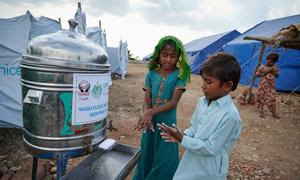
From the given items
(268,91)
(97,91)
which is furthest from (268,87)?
(97,91)

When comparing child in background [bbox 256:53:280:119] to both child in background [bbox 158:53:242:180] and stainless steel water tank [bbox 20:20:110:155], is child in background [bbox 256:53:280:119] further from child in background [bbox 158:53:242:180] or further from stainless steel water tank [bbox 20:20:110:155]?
stainless steel water tank [bbox 20:20:110:155]

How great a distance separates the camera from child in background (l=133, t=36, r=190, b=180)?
191cm

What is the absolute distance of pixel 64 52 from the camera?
140cm

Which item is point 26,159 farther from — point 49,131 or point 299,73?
point 299,73

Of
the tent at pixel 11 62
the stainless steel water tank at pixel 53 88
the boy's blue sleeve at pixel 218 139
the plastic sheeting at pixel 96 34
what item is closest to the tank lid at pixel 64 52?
the stainless steel water tank at pixel 53 88

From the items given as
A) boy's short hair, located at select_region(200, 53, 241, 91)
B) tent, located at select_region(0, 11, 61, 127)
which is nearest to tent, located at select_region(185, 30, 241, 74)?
tent, located at select_region(0, 11, 61, 127)

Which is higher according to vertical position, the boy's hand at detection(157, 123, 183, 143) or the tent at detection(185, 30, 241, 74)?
the tent at detection(185, 30, 241, 74)

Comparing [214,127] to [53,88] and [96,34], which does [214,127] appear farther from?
[96,34]

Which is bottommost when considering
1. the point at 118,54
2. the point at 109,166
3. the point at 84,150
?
the point at 109,166

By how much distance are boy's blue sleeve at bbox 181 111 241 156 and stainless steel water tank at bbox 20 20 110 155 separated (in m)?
0.77

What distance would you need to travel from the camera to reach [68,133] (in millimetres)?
1458

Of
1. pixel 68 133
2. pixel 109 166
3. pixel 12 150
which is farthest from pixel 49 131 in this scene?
pixel 12 150

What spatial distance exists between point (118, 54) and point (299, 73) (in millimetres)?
8958

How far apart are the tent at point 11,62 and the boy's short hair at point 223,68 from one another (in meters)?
3.61
